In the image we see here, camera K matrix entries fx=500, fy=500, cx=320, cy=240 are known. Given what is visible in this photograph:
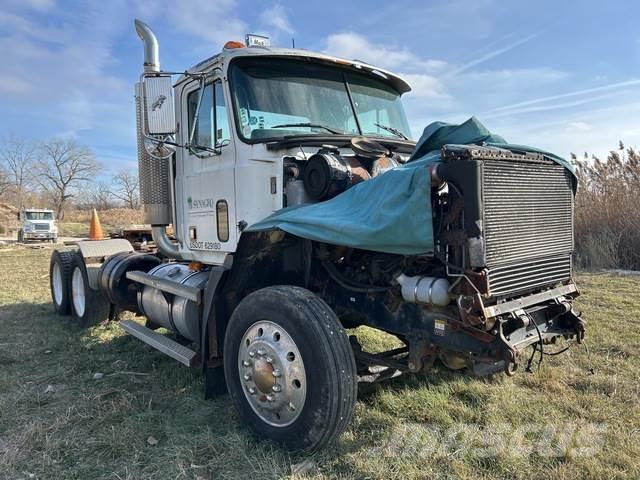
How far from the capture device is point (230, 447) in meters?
3.28

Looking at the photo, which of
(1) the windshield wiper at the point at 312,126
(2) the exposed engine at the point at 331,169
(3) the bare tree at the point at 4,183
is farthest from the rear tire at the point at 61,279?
(3) the bare tree at the point at 4,183

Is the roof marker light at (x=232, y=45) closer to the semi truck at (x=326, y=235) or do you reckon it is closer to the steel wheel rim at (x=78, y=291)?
the semi truck at (x=326, y=235)

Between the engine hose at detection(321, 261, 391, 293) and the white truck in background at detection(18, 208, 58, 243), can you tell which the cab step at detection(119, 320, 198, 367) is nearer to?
the engine hose at detection(321, 261, 391, 293)

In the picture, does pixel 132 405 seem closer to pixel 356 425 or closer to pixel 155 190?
pixel 356 425

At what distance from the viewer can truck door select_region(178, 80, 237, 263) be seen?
4.23 m

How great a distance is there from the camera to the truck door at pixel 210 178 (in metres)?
4.23

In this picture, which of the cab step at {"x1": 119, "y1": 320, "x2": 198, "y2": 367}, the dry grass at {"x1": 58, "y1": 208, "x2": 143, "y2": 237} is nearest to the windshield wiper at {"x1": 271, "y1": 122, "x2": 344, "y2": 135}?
the cab step at {"x1": 119, "y1": 320, "x2": 198, "y2": 367}

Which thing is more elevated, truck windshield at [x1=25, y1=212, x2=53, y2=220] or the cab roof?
the cab roof

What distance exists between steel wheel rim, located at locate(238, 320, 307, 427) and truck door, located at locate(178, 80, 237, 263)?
1.12 metres

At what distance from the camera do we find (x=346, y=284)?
11.7 ft

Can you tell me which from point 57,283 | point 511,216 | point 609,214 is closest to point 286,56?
point 511,216

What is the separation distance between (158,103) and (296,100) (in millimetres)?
1100

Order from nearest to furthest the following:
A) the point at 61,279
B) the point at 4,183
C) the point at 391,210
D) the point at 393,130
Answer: the point at 391,210 → the point at 393,130 → the point at 61,279 → the point at 4,183

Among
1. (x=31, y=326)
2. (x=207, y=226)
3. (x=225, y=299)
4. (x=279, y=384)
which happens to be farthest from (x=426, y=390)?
(x=31, y=326)
